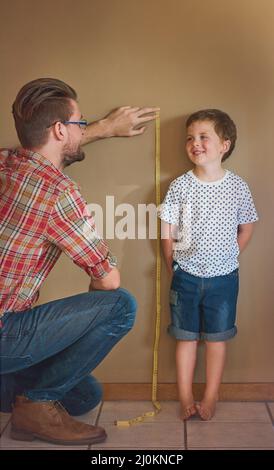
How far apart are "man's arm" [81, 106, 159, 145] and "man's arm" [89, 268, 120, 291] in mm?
303

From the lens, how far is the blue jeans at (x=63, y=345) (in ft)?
4.94

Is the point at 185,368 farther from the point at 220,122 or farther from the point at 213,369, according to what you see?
the point at 220,122

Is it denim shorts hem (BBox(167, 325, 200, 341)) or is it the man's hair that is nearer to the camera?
the man's hair

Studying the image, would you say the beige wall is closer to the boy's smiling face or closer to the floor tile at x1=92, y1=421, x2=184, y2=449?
the boy's smiling face

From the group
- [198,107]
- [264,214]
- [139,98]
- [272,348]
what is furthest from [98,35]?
[272,348]

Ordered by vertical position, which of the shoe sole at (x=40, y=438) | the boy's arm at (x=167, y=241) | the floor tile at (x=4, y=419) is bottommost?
the shoe sole at (x=40, y=438)

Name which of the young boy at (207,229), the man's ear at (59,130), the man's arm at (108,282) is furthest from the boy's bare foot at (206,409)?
the man's ear at (59,130)

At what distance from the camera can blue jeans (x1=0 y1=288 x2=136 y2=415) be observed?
59.2 inches

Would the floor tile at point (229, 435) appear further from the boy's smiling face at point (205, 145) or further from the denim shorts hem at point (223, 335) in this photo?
the boy's smiling face at point (205, 145)

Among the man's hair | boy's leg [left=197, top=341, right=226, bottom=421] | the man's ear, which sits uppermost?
the man's hair

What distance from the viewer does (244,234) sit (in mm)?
1659

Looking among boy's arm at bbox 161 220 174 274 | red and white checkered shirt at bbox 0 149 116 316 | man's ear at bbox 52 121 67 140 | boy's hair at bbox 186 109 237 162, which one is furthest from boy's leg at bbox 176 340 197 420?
man's ear at bbox 52 121 67 140

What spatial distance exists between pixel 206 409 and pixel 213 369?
0.12 metres

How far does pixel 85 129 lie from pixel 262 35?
18.5 inches
